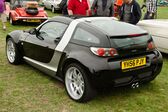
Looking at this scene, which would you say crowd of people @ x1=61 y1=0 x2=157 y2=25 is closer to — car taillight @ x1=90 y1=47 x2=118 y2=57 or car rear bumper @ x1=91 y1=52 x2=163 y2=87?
car rear bumper @ x1=91 y1=52 x2=163 y2=87

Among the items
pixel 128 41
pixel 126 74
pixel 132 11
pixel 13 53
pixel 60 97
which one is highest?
pixel 132 11

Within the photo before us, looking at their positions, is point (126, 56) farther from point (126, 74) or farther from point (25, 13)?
Result: point (25, 13)

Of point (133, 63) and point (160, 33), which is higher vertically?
point (160, 33)

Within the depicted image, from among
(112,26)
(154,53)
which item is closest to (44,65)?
(112,26)

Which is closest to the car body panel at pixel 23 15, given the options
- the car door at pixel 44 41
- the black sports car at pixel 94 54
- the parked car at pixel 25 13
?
the parked car at pixel 25 13

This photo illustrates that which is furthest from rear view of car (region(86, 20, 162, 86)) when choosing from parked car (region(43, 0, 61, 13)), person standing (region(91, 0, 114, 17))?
parked car (region(43, 0, 61, 13))

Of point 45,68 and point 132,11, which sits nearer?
point 45,68

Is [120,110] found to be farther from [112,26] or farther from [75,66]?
[112,26]

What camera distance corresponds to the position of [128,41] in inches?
179

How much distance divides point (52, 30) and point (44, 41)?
25 cm

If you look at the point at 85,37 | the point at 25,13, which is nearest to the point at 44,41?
the point at 85,37

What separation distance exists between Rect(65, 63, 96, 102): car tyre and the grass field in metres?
0.12

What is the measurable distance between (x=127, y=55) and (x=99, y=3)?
3103 mm

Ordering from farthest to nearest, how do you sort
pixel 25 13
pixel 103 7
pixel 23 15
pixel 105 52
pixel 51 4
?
pixel 51 4, pixel 25 13, pixel 23 15, pixel 103 7, pixel 105 52
